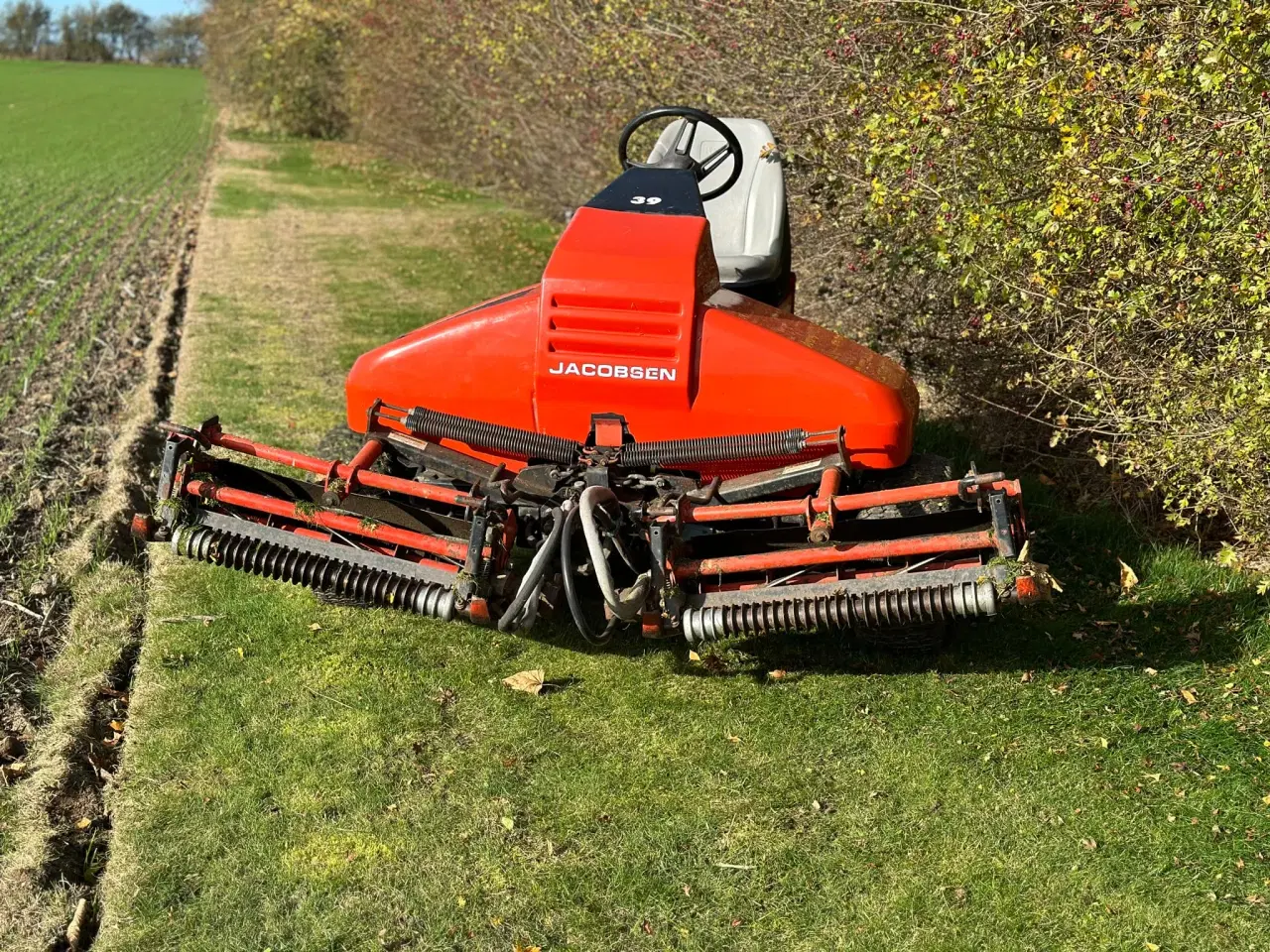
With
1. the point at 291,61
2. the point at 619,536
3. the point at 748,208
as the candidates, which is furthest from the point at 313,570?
the point at 291,61

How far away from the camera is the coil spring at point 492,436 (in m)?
4.13

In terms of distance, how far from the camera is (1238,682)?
4.05 metres

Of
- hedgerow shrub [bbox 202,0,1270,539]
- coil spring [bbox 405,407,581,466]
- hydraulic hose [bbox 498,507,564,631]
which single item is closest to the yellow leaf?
hedgerow shrub [bbox 202,0,1270,539]

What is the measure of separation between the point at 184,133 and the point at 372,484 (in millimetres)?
30520

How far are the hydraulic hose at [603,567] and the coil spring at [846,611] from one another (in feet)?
0.54

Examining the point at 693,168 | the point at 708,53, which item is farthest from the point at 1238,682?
the point at 708,53

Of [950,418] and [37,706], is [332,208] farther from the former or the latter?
[37,706]

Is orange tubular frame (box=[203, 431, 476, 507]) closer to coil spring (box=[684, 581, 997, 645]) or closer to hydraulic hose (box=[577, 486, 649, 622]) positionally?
hydraulic hose (box=[577, 486, 649, 622])

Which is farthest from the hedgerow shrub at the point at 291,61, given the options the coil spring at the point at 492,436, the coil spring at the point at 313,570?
the coil spring at the point at 313,570

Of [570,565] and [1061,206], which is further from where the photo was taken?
[1061,206]

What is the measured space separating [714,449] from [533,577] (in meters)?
0.77

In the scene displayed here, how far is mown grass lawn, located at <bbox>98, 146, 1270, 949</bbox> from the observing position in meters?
2.98

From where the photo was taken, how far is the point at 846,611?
3.63 m

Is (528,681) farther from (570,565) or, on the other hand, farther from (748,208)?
(748,208)
